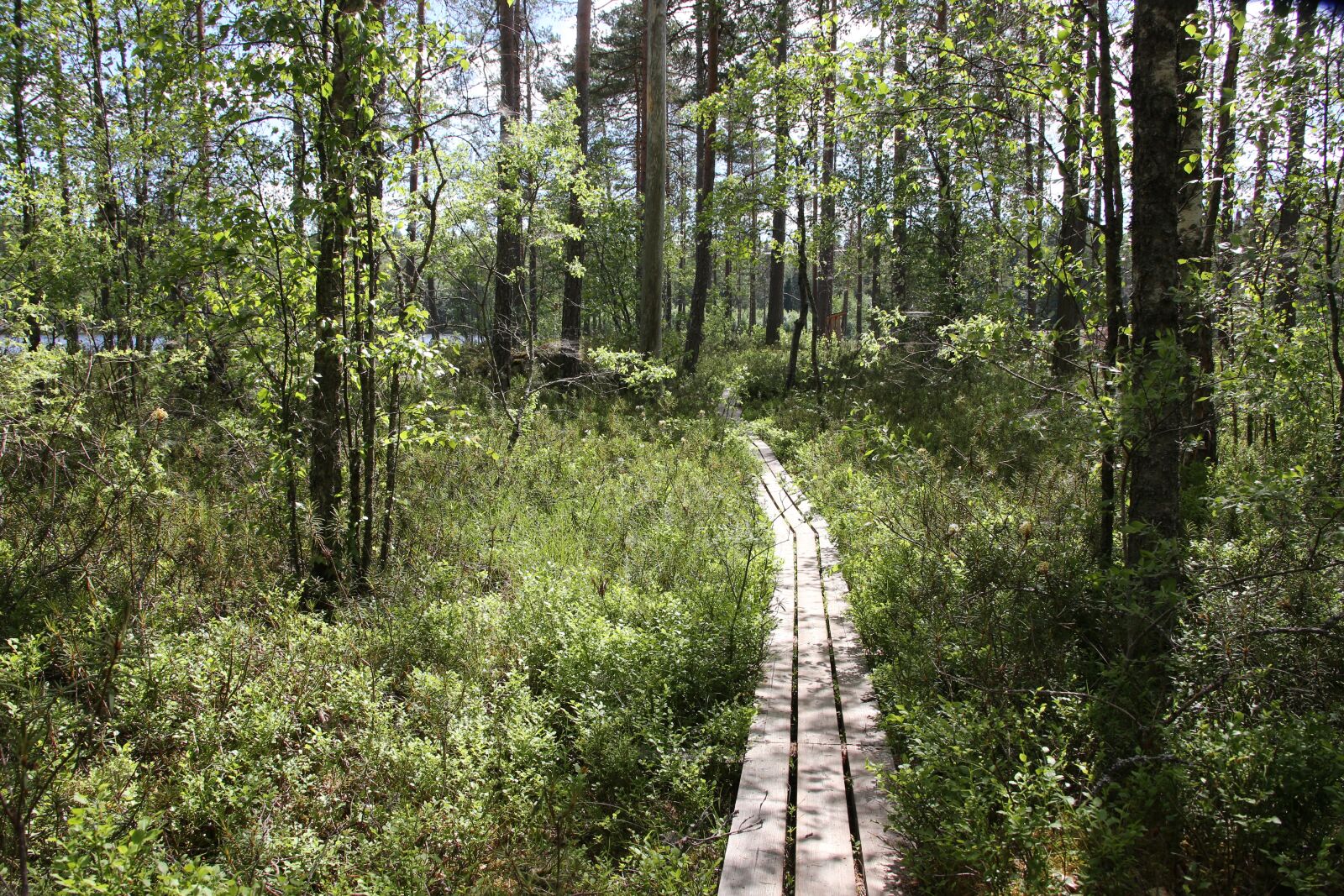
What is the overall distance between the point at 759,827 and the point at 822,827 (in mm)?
280

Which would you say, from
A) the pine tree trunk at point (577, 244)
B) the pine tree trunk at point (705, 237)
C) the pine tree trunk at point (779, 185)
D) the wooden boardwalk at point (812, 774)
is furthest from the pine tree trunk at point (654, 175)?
the wooden boardwalk at point (812, 774)

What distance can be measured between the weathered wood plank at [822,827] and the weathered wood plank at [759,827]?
79 mm

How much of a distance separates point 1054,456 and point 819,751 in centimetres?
621

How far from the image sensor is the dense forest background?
2715 millimetres

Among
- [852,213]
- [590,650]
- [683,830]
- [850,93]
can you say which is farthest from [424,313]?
[852,213]

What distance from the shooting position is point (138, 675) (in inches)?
146

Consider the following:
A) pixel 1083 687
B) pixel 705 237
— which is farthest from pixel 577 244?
pixel 1083 687

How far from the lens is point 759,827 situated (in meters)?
2.96

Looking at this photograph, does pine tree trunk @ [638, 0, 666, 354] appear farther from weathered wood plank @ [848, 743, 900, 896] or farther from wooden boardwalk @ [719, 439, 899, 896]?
weathered wood plank @ [848, 743, 900, 896]

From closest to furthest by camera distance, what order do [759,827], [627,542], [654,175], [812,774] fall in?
[759,827], [812,774], [627,542], [654,175]

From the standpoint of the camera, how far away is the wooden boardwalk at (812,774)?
2727 millimetres

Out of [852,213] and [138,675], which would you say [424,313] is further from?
[852,213]

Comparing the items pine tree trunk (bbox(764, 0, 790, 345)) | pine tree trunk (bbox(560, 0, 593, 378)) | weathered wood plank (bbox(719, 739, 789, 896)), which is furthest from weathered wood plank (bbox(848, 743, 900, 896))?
pine tree trunk (bbox(560, 0, 593, 378))

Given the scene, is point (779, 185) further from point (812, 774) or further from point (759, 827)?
point (759, 827)
